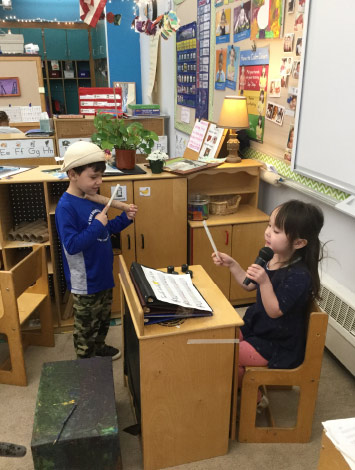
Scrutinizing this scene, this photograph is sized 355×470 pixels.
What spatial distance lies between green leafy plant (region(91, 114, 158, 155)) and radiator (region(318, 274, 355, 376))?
1.45 meters

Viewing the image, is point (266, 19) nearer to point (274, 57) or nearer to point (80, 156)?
point (274, 57)

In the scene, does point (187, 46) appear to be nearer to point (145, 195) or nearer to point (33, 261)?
point (145, 195)

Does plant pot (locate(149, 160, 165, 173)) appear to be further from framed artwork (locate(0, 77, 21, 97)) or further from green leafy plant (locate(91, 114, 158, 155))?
framed artwork (locate(0, 77, 21, 97))

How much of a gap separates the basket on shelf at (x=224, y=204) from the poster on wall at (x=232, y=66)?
1.00 m

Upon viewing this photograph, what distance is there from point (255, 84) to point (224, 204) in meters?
0.93

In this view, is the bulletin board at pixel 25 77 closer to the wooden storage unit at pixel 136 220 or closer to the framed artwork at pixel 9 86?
the framed artwork at pixel 9 86

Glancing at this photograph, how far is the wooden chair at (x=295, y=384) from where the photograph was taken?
1646 mm

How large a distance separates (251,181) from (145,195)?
923 millimetres

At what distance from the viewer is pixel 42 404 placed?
165 cm

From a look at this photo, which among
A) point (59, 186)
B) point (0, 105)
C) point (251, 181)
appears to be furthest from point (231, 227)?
point (0, 105)

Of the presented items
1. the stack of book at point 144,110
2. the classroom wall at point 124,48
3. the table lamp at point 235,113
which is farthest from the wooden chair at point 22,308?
the classroom wall at point 124,48

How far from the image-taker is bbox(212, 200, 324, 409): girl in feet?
5.28

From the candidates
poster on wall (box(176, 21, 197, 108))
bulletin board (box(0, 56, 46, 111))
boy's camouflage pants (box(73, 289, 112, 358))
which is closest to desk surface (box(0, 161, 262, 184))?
boy's camouflage pants (box(73, 289, 112, 358))

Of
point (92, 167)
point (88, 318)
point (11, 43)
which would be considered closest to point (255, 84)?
point (92, 167)
